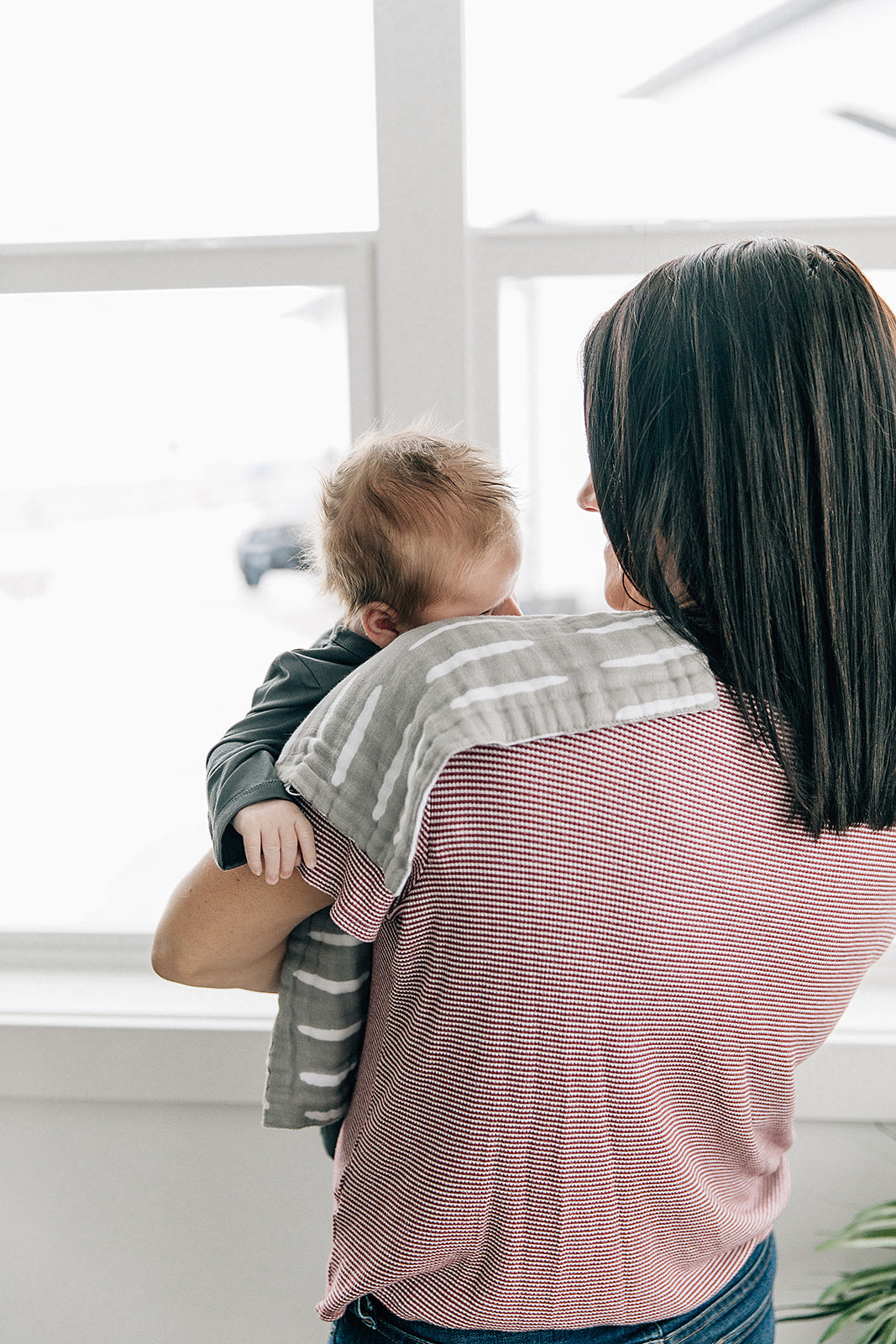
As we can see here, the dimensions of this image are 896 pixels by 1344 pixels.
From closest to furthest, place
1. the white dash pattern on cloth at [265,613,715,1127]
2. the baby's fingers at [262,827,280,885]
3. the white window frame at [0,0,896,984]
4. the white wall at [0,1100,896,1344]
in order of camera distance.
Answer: the white dash pattern on cloth at [265,613,715,1127]
the baby's fingers at [262,827,280,885]
the white window frame at [0,0,896,984]
the white wall at [0,1100,896,1344]

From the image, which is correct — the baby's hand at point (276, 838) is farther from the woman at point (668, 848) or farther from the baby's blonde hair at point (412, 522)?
the baby's blonde hair at point (412, 522)

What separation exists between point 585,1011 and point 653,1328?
0.35m

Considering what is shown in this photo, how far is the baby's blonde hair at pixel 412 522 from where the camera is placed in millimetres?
920

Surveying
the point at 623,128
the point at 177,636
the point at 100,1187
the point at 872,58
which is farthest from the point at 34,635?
the point at 872,58

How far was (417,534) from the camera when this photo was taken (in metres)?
0.92

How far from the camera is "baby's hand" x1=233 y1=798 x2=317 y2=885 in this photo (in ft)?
1.95

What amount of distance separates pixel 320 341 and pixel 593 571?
54 centimetres

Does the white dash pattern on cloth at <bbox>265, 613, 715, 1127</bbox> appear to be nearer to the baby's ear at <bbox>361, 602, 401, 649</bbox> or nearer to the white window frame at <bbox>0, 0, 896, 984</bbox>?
the baby's ear at <bbox>361, 602, 401, 649</bbox>

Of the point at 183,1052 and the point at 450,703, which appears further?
the point at 183,1052

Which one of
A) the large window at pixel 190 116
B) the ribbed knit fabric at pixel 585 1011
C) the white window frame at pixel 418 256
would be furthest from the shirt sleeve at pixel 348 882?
the large window at pixel 190 116

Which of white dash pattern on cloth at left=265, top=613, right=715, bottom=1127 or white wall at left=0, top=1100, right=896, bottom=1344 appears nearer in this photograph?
white dash pattern on cloth at left=265, top=613, right=715, bottom=1127

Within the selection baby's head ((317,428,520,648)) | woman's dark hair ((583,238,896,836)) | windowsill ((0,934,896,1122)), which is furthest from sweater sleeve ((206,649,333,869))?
windowsill ((0,934,896,1122))

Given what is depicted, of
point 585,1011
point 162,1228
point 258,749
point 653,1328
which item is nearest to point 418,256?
point 258,749

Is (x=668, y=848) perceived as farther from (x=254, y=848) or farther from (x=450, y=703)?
(x=254, y=848)
